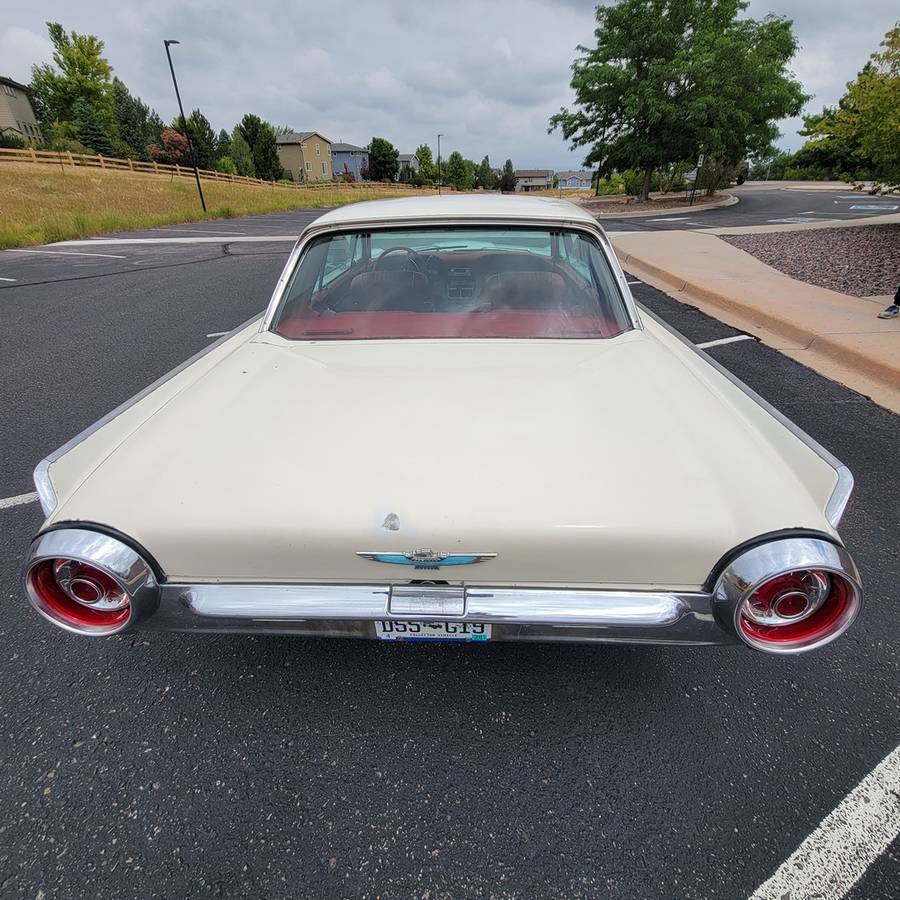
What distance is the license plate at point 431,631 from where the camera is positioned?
1.40m

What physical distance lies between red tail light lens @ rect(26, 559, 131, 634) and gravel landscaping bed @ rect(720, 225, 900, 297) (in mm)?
8496

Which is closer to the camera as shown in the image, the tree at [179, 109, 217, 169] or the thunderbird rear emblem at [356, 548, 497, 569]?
the thunderbird rear emblem at [356, 548, 497, 569]

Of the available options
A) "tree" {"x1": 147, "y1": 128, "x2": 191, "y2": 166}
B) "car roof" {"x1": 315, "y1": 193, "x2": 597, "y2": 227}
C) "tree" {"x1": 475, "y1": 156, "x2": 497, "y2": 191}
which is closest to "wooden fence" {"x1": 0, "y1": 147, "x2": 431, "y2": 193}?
"tree" {"x1": 147, "y1": 128, "x2": 191, "y2": 166}

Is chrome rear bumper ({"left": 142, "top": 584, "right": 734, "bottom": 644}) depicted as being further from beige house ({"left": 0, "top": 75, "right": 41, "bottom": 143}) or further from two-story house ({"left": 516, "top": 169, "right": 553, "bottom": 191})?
two-story house ({"left": 516, "top": 169, "right": 553, "bottom": 191})

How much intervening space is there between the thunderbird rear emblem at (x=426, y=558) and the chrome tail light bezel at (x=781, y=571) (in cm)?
58

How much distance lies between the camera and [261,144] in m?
58.7

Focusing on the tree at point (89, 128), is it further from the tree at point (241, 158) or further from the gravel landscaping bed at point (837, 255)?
the gravel landscaping bed at point (837, 255)

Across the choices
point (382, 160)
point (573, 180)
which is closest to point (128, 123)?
point (382, 160)

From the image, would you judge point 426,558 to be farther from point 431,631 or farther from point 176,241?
point 176,241

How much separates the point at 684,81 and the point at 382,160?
209ft

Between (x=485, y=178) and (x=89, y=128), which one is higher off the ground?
(x=89, y=128)

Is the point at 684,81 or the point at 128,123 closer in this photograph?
the point at 684,81

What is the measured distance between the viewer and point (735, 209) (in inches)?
841

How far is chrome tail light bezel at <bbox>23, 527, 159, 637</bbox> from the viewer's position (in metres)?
1.29
